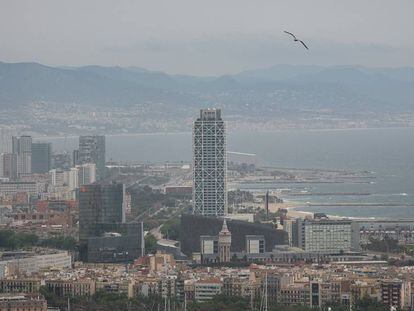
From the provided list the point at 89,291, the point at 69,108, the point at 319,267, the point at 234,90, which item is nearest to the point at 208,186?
the point at 319,267

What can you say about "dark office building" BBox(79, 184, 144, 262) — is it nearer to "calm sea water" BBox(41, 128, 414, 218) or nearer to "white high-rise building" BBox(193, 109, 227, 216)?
"white high-rise building" BBox(193, 109, 227, 216)

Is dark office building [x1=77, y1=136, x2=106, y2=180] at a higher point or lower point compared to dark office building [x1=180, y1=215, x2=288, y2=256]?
higher

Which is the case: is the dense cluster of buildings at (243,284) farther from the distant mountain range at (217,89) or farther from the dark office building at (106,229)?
the distant mountain range at (217,89)

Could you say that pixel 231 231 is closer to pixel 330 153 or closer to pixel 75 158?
pixel 75 158

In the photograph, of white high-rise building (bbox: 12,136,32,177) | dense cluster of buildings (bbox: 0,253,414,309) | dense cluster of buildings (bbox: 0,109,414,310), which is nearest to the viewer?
dense cluster of buildings (bbox: 0,253,414,309)

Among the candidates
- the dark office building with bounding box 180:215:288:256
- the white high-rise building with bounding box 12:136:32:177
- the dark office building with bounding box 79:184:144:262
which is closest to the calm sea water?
the white high-rise building with bounding box 12:136:32:177

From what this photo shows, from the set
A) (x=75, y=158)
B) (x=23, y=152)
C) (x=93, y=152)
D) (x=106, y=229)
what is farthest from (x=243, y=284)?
(x=23, y=152)
